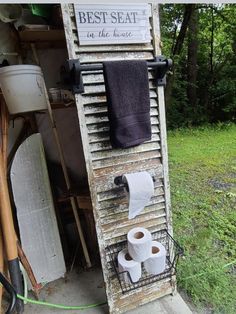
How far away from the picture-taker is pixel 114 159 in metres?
1.40

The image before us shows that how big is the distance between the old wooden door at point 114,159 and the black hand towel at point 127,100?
0.27ft

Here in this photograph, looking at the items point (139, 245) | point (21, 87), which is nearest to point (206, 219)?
point (139, 245)

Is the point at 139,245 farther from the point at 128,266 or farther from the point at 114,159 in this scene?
the point at 114,159

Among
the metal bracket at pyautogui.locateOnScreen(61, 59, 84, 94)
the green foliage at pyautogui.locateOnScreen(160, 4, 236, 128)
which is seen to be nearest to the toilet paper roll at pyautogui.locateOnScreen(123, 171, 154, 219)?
the metal bracket at pyautogui.locateOnScreen(61, 59, 84, 94)

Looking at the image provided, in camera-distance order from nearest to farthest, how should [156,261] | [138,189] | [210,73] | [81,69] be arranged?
[81,69]
[138,189]
[156,261]
[210,73]

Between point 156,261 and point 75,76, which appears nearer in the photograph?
point 75,76

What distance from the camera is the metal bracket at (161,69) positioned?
1.35 metres

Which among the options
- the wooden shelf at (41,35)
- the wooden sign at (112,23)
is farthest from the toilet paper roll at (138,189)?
the wooden shelf at (41,35)

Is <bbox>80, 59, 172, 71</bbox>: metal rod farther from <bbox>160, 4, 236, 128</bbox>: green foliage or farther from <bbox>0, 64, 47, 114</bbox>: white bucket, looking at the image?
<bbox>160, 4, 236, 128</bbox>: green foliage

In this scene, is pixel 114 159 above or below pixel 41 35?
below

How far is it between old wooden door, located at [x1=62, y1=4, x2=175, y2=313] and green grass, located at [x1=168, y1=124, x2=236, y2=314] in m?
0.28

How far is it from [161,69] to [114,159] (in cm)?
52

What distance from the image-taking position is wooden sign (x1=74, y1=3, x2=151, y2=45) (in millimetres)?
1228

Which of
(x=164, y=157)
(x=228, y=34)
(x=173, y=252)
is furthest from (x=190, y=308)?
(x=228, y=34)
